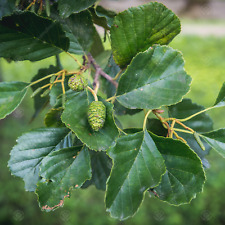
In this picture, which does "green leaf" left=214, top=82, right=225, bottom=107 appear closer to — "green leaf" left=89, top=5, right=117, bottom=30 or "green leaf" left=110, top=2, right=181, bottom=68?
"green leaf" left=110, top=2, right=181, bottom=68

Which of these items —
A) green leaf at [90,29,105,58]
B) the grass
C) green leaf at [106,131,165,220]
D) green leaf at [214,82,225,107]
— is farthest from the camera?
the grass

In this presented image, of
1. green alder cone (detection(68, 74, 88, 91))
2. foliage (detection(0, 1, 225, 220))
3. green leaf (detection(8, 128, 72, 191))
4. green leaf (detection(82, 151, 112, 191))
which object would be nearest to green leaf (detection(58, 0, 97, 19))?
foliage (detection(0, 1, 225, 220))

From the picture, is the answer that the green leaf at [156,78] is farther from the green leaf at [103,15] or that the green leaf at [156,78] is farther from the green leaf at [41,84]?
the green leaf at [41,84]

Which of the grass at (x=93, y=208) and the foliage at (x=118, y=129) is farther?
the grass at (x=93, y=208)

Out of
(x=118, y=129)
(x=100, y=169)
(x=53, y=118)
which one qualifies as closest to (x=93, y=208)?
(x=100, y=169)

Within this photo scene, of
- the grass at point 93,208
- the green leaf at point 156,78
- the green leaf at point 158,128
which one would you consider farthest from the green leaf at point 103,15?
the grass at point 93,208

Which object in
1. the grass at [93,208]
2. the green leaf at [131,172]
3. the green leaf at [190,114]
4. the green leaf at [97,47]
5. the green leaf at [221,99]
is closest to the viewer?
the green leaf at [131,172]

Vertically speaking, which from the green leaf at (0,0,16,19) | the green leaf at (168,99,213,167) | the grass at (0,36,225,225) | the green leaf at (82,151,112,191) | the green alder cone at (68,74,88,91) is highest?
the green leaf at (0,0,16,19)
